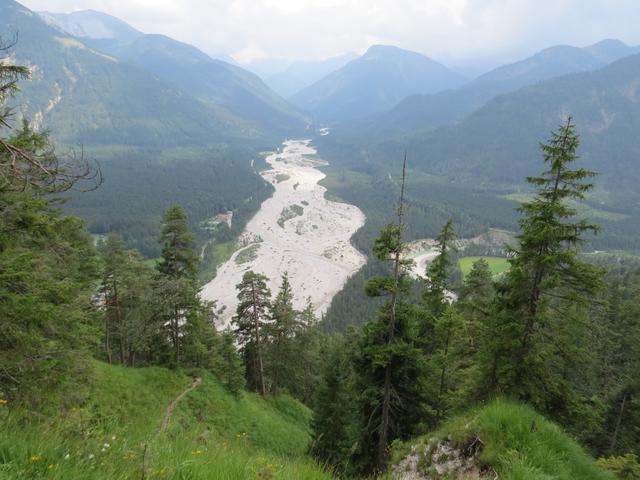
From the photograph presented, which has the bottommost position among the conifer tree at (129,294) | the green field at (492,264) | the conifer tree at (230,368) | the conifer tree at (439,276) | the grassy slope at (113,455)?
the green field at (492,264)

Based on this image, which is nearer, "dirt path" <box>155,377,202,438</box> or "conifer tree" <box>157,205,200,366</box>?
"dirt path" <box>155,377,202,438</box>

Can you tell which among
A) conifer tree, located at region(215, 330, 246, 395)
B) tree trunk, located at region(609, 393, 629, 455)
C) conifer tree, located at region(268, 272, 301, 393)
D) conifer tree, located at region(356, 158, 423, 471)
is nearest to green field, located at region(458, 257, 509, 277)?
conifer tree, located at region(268, 272, 301, 393)

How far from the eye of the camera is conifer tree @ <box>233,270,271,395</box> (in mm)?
30484

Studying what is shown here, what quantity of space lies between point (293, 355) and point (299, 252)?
79.6 m

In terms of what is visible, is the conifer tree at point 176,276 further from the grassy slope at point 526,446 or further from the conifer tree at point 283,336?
the grassy slope at point 526,446

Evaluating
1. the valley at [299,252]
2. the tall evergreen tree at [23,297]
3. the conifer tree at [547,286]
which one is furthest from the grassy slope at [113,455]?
the valley at [299,252]

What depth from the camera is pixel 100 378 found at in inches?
844

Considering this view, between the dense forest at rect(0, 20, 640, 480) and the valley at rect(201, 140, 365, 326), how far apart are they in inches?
1446

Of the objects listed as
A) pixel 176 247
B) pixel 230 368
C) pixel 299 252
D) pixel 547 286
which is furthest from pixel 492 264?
pixel 547 286

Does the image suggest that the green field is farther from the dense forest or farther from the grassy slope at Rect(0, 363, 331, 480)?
the grassy slope at Rect(0, 363, 331, 480)

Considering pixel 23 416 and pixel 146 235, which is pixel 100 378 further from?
pixel 146 235

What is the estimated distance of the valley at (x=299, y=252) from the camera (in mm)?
91650

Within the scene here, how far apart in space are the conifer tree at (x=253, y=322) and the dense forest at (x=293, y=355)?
173 mm

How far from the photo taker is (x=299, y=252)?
381ft
